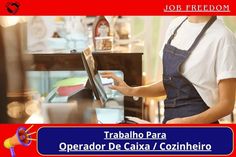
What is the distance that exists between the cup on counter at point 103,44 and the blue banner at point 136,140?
9.6 inches

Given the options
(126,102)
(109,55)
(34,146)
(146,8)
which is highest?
(146,8)

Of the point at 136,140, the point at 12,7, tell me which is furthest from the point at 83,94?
the point at 12,7

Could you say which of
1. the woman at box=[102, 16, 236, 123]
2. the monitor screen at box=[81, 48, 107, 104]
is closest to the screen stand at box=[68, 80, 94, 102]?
the monitor screen at box=[81, 48, 107, 104]

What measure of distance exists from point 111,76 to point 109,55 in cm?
7

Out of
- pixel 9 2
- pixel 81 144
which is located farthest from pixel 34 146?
pixel 9 2

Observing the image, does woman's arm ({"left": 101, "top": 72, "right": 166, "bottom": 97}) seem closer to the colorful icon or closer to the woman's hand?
the woman's hand

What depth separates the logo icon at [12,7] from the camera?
1.29 metres

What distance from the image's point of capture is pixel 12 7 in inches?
51.0

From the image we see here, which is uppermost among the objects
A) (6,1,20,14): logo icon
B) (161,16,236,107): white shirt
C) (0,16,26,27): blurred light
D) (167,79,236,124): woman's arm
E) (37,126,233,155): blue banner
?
(6,1,20,14): logo icon

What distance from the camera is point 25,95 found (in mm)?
1340

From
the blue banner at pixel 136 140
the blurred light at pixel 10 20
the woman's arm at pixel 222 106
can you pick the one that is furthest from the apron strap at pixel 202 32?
the blurred light at pixel 10 20

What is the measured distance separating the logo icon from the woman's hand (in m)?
0.33

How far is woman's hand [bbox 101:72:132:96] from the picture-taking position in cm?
134

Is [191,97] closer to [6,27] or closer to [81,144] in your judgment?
[81,144]
